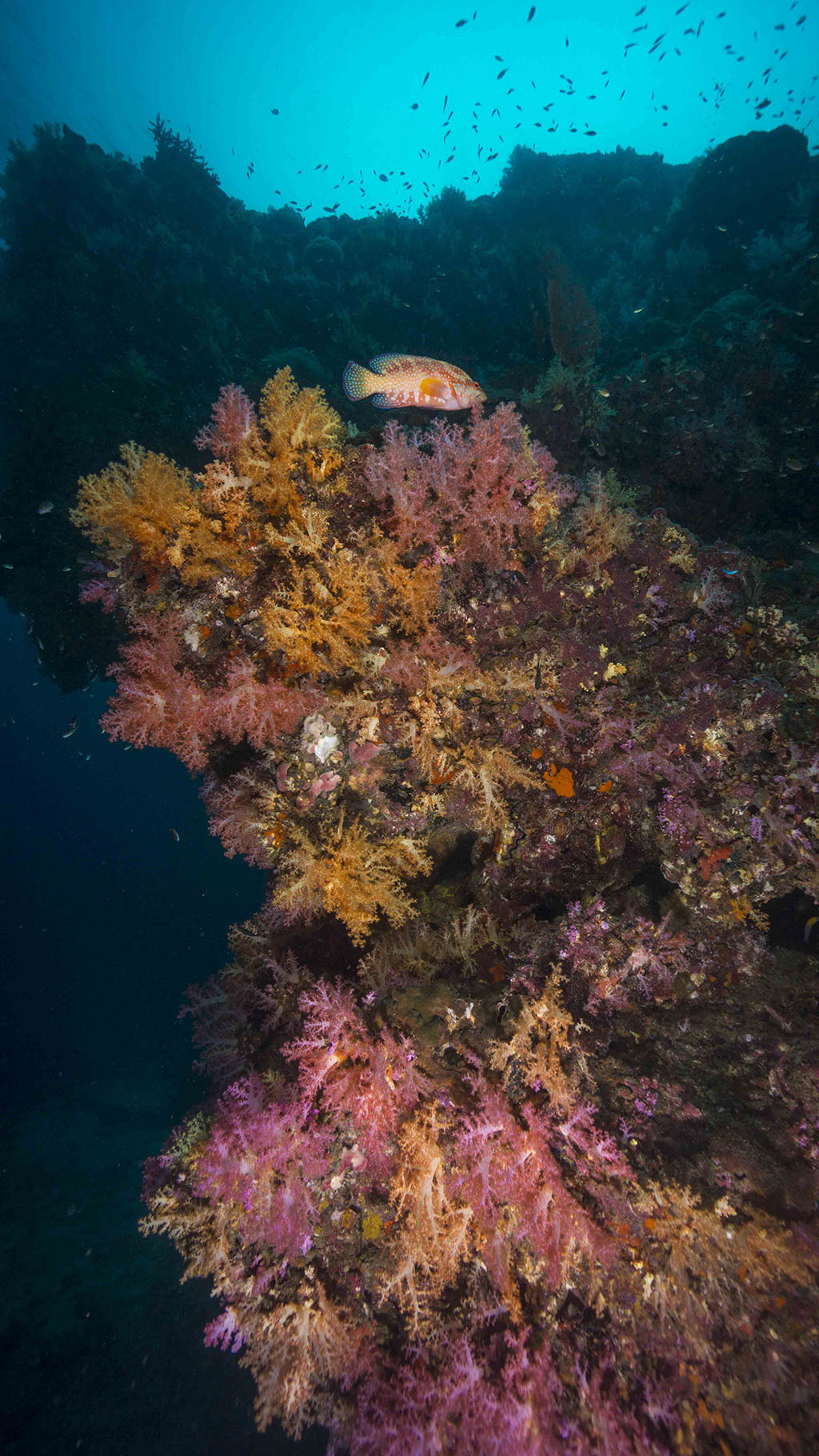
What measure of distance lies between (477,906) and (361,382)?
12.9 feet

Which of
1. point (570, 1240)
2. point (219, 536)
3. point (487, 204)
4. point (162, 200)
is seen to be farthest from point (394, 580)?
point (487, 204)

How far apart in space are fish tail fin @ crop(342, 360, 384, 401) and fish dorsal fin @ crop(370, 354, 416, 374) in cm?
5

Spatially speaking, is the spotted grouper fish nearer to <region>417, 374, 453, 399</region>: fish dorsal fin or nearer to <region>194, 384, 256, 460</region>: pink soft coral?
<region>417, 374, 453, 399</region>: fish dorsal fin

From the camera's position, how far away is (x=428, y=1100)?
2984 mm

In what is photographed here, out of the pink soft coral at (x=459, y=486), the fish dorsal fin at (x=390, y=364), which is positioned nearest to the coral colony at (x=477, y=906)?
the pink soft coral at (x=459, y=486)

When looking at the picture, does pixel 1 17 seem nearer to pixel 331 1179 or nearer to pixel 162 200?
pixel 162 200

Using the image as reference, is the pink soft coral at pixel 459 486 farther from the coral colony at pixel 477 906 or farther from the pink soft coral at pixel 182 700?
the pink soft coral at pixel 182 700

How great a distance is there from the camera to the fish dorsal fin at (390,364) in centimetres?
360

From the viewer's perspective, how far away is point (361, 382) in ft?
11.7

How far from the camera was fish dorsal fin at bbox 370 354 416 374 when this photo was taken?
3.60 metres

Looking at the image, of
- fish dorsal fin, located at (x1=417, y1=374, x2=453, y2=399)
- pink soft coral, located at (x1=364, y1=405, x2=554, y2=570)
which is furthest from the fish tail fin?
pink soft coral, located at (x1=364, y1=405, x2=554, y2=570)

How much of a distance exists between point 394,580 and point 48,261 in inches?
647

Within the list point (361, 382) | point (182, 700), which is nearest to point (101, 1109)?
point (182, 700)

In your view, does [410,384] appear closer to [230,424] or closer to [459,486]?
[459,486]
